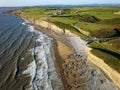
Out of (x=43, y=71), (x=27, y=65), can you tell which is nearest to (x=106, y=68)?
(x=43, y=71)

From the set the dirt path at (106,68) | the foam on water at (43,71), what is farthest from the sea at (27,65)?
the dirt path at (106,68)

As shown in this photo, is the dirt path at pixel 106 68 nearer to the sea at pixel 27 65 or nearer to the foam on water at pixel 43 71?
the foam on water at pixel 43 71

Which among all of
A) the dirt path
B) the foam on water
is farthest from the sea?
the dirt path

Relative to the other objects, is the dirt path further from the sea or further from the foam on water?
the sea

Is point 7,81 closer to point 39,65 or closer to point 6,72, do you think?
point 6,72

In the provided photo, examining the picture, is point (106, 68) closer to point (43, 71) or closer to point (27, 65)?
point (43, 71)
